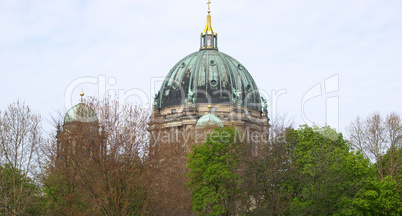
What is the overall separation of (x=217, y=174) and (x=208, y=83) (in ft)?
142

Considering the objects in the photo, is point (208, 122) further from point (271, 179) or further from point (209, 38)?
point (271, 179)

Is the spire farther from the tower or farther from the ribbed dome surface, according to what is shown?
the tower

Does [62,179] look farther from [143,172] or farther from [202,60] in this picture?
[202,60]

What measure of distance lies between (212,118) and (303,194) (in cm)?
3792

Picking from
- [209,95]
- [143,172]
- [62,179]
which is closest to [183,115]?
[209,95]

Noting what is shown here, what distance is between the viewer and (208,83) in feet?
273

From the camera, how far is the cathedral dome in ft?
273

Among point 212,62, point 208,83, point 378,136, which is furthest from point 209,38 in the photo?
point 378,136

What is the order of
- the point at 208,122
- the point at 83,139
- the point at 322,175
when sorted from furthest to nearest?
the point at 208,122 → the point at 322,175 → the point at 83,139

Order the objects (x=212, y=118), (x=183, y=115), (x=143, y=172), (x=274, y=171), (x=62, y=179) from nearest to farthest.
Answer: (x=143, y=172) → (x=274, y=171) → (x=62, y=179) → (x=212, y=118) → (x=183, y=115)

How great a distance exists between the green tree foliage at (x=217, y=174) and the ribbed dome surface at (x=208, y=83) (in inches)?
1475

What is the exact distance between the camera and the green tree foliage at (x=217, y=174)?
39.1 meters

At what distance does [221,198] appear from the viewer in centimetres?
3959

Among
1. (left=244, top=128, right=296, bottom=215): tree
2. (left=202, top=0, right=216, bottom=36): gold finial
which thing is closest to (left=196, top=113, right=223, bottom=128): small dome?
(left=202, top=0, right=216, bottom=36): gold finial
